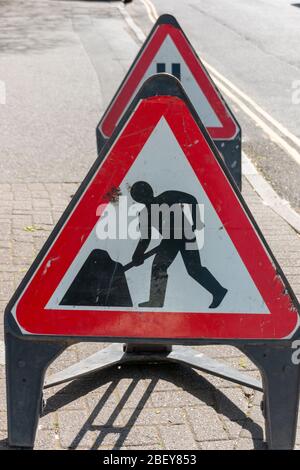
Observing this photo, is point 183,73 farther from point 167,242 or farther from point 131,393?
point 167,242

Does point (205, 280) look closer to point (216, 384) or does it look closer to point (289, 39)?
point (216, 384)

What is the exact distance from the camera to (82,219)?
343cm

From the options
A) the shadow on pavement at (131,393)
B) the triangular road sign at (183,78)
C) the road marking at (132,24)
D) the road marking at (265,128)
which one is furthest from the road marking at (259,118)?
the shadow on pavement at (131,393)

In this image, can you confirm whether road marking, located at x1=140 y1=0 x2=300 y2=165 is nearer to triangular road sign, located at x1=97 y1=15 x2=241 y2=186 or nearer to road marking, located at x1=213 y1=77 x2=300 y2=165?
road marking, located at x1=213 y1=77 x2=300 y2=165

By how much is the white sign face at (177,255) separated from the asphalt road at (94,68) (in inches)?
192

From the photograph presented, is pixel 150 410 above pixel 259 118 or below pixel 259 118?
above

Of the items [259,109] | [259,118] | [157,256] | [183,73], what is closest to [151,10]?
[259,109]

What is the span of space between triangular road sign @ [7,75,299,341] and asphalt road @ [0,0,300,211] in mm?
4877

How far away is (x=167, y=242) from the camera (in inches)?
136

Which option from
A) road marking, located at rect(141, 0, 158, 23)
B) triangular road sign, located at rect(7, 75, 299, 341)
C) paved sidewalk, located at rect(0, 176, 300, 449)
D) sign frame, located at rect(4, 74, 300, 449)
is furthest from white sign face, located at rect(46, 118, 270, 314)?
road marking, located at rect(141, 0, 158, 23)

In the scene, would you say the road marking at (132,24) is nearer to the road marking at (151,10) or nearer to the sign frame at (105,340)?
the road marking at (151,10)

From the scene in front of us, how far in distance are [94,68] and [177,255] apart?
506 inches

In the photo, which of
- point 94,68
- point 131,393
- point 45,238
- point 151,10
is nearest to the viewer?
point 131,393
